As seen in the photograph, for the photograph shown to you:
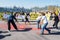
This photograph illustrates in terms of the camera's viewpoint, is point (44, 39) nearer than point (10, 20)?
Yes

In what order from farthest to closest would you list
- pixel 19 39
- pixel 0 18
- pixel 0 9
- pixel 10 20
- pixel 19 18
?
pixel 0 9 → pixel 0 18 → pixel 19 18 → pixel 10 20 → pixel 19 39

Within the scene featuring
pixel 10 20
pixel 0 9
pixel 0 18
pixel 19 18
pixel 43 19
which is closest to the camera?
pixel 43 19

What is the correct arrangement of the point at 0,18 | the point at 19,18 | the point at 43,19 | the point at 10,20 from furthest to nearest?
the point at 0,18, the point at 19,18, the point at 10,20, the point at 43,19

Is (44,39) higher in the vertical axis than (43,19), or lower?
lower

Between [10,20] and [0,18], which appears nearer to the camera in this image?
[10,20]

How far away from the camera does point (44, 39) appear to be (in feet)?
45.4

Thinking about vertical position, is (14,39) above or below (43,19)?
below

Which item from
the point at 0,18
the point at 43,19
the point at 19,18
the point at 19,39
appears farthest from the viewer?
the point at 0,18

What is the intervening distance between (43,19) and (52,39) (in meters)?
2.39

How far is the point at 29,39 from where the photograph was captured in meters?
13.8

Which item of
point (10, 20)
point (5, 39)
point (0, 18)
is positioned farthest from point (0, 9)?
point (5, 39)

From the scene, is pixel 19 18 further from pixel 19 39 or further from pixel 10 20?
pixel 19 39

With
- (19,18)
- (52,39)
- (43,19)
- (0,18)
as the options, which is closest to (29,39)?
(52,39)

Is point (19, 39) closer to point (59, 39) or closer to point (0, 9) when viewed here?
point (59, 39)
